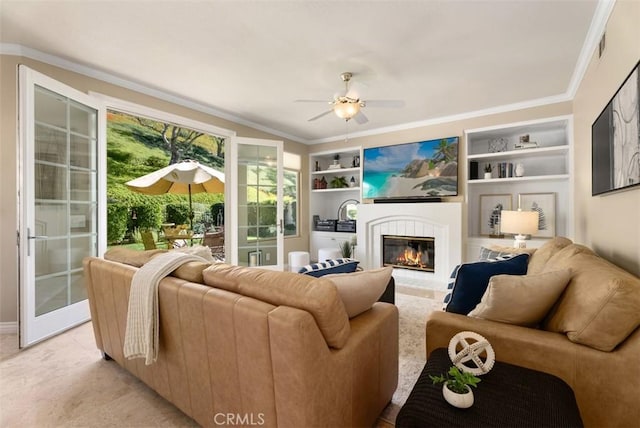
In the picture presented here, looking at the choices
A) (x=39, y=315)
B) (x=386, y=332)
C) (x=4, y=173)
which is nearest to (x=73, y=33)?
(x=4, y=173)

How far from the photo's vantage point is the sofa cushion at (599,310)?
1.10 meters

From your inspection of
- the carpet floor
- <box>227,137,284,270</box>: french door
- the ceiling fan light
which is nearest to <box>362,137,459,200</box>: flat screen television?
<box>227,137,284,270</box>: french door

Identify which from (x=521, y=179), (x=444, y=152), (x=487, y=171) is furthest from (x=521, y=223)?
(x=444, y=152)

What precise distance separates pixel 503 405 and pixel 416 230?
370cm

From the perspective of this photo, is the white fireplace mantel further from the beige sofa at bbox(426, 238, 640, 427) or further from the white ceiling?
the beige sofa at bbox(426, 238, 640, 427)

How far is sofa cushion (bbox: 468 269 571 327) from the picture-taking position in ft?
4.40

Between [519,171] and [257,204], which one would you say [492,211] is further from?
[257,204]

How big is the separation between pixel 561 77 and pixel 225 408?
13.6 feet

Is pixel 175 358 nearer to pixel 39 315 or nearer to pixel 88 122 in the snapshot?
pixel 39 315

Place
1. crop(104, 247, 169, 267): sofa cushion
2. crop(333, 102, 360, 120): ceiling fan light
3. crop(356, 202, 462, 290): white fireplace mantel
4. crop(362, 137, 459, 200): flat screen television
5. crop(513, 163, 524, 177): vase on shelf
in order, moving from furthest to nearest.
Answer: crop(362, 137, 459, 200): flat screen television < crop(356, 202, 462, 290): white fireplace mantel < crop(513, 163, 524, 177): vase on shelf < crop(333, 102, 360, 120): ceiling fan light < crop(104, 247, 169, 267): sofa cushion

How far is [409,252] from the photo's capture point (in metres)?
4.82

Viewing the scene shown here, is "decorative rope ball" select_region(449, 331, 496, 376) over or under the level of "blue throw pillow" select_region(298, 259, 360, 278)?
under

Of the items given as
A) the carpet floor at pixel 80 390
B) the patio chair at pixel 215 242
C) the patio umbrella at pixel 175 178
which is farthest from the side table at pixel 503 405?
the patio chair at pixel 215 242

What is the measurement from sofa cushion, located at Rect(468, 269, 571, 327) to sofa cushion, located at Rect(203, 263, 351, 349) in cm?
73
